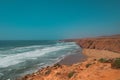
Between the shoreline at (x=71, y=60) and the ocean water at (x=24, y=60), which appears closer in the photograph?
the ocean water at (x=24, y=60)

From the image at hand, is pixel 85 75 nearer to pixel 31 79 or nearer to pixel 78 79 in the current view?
pixel 78 79

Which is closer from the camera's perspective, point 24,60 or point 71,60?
point 71,60

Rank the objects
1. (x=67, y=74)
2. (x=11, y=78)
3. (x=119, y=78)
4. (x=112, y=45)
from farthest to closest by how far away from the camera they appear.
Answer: (x=112, y=45) < (x=11, y=78) < (x=67, y=74) < (x=119, y=78)

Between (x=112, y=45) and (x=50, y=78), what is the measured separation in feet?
126

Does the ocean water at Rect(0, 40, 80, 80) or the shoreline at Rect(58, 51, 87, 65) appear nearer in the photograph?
the ocean water at Rect(0, 40, 80, 80)

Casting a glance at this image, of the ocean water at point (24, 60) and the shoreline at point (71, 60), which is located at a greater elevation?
the ocean water at point (24, 60)

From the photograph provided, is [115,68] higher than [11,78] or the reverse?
higher

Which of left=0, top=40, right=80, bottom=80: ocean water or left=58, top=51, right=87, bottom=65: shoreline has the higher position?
left=0, top=40, right=80, bottom=80: ocean water

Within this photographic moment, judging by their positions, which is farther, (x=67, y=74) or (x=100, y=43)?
(x=100, y=43)

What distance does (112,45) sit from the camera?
166 ft

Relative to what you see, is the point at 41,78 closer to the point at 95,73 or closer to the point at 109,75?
the point at 95,73

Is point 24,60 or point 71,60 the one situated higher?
point 24,60

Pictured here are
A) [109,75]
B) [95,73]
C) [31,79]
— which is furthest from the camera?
[31,79]

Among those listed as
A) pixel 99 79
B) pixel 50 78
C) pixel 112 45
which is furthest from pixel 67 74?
pixel 112 45
